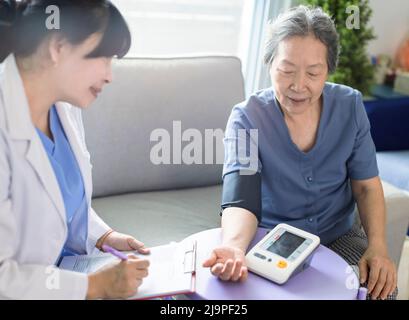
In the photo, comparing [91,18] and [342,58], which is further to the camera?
[342,58]

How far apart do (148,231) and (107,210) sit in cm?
19

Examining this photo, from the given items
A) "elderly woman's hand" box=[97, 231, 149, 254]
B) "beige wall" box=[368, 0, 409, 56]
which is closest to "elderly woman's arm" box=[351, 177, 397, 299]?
"elderly woman's hand" box=[97, 231, 149, 254]

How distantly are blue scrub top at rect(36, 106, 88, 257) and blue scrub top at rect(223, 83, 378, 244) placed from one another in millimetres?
417

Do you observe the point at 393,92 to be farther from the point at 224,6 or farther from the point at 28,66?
the point at 28,66

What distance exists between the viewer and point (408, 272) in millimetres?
2115

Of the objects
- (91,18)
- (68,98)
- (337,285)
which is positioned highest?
(91,18)

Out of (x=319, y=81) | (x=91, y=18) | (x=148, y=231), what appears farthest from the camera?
(x=148, y=231)

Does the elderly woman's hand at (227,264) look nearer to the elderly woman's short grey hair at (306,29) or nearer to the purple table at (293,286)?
the purple table at (293,286)

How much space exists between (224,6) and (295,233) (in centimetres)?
164

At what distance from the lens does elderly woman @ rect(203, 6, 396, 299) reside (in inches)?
54.4

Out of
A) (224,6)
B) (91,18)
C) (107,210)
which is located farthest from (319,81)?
(224,6)

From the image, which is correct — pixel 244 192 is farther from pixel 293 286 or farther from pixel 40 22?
pixel 40 22

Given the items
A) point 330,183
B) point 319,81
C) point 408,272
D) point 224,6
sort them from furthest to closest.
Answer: point 224,6, point 408,272, point 330,183, point 319,81
